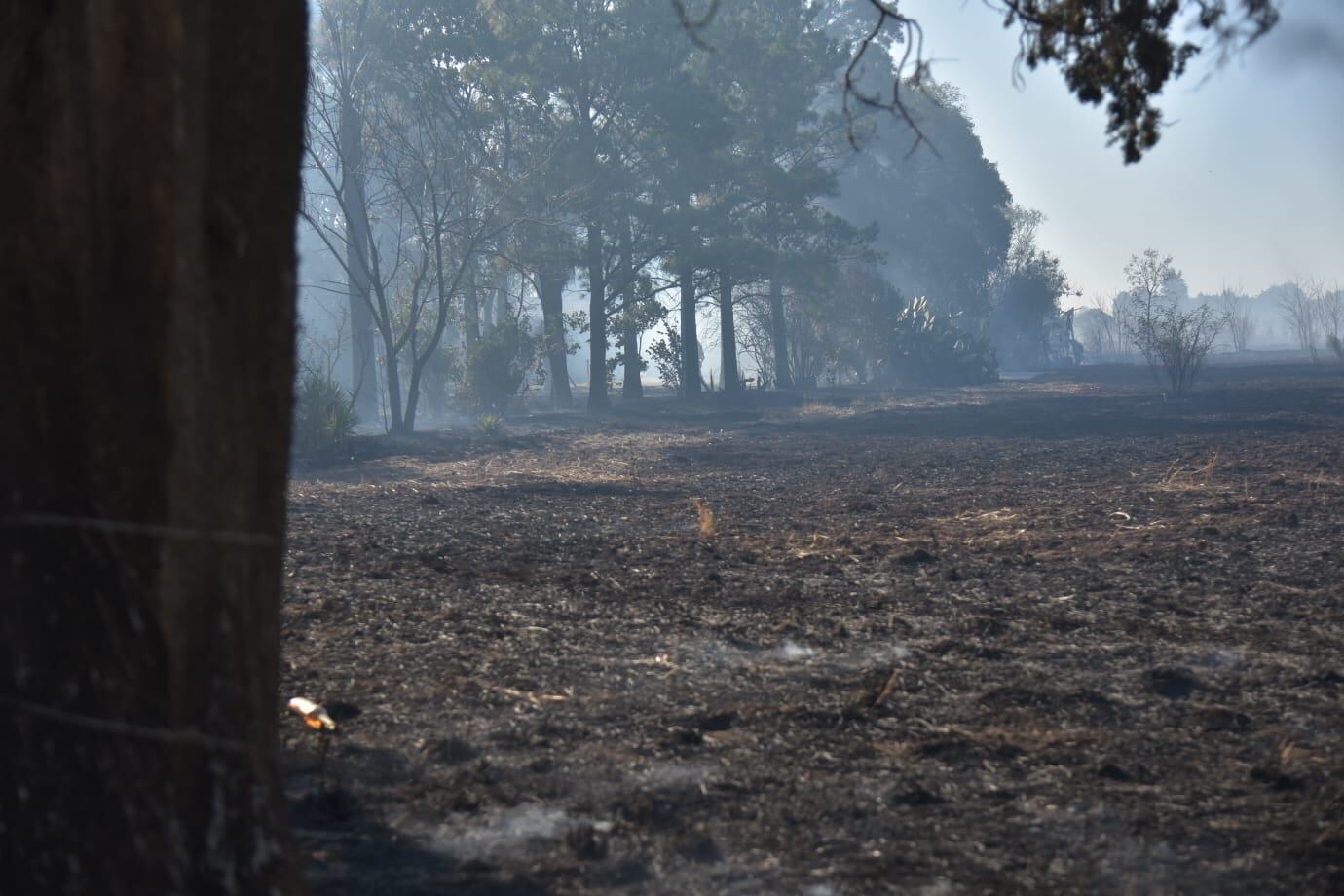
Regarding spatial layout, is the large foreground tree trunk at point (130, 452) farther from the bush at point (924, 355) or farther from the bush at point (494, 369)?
the bush at point (924, 355)

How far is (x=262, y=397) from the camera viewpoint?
272cm

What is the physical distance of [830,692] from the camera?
206 inches

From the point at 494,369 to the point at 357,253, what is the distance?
20.8 ft

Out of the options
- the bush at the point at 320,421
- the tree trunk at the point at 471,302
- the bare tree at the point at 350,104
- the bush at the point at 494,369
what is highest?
the bare tree at the point at 350,104

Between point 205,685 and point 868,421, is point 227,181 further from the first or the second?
point 868,421

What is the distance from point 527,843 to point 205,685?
4.48 feet

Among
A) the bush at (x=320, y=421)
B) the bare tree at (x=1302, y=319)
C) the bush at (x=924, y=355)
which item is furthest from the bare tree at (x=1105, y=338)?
the bush at (x=320, y=421)

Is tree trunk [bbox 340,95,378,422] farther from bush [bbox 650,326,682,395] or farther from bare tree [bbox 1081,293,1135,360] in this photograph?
bare tree [bbox 1081,293,1135,360]

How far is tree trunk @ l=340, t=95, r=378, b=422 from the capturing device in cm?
2294

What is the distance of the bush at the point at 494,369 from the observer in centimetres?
2919

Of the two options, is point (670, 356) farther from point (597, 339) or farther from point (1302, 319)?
point (1302, 319)

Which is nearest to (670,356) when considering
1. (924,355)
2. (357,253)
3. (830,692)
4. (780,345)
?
(780,345)

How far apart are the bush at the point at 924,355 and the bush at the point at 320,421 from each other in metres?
26.4

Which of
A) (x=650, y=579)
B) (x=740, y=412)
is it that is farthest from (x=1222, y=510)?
(x=740, y=412)
